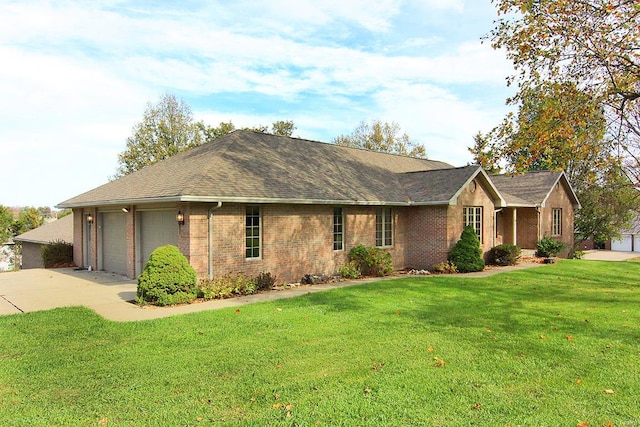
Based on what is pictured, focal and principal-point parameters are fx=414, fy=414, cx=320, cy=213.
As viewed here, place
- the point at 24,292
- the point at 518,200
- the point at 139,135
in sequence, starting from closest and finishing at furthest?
the point at 24,292, the point at 518,200, the point at 139,135

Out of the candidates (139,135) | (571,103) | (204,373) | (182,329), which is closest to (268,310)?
(182,329)

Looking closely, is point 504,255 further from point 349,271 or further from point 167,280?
point 167,280

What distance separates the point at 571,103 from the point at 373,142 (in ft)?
127

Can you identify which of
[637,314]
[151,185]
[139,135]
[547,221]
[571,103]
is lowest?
[637,314]

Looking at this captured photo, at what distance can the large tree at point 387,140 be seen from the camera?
4931 cm

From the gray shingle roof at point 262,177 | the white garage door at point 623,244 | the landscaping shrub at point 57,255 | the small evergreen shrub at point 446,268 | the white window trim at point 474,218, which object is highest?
the gray shingle roof at point 262,177

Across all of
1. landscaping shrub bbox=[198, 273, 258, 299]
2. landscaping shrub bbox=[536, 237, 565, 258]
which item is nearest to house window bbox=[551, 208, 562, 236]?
landscaping shrub bbox=[536, 237, 565, 258]

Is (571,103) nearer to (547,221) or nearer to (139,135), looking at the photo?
(547,221)

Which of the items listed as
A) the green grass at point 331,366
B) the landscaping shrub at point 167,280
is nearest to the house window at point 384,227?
the green grass at point 331,366

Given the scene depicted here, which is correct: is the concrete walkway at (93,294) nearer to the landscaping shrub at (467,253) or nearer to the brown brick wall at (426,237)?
the landscaping shrub at (467,253)

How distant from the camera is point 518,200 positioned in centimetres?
2295

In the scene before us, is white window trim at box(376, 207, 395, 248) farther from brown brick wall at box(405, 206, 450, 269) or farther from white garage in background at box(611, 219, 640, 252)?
white garage in background at box(611, 219, 640, 252)

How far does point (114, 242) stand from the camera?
1638cm

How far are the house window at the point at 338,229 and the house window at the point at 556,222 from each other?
53.9ft
